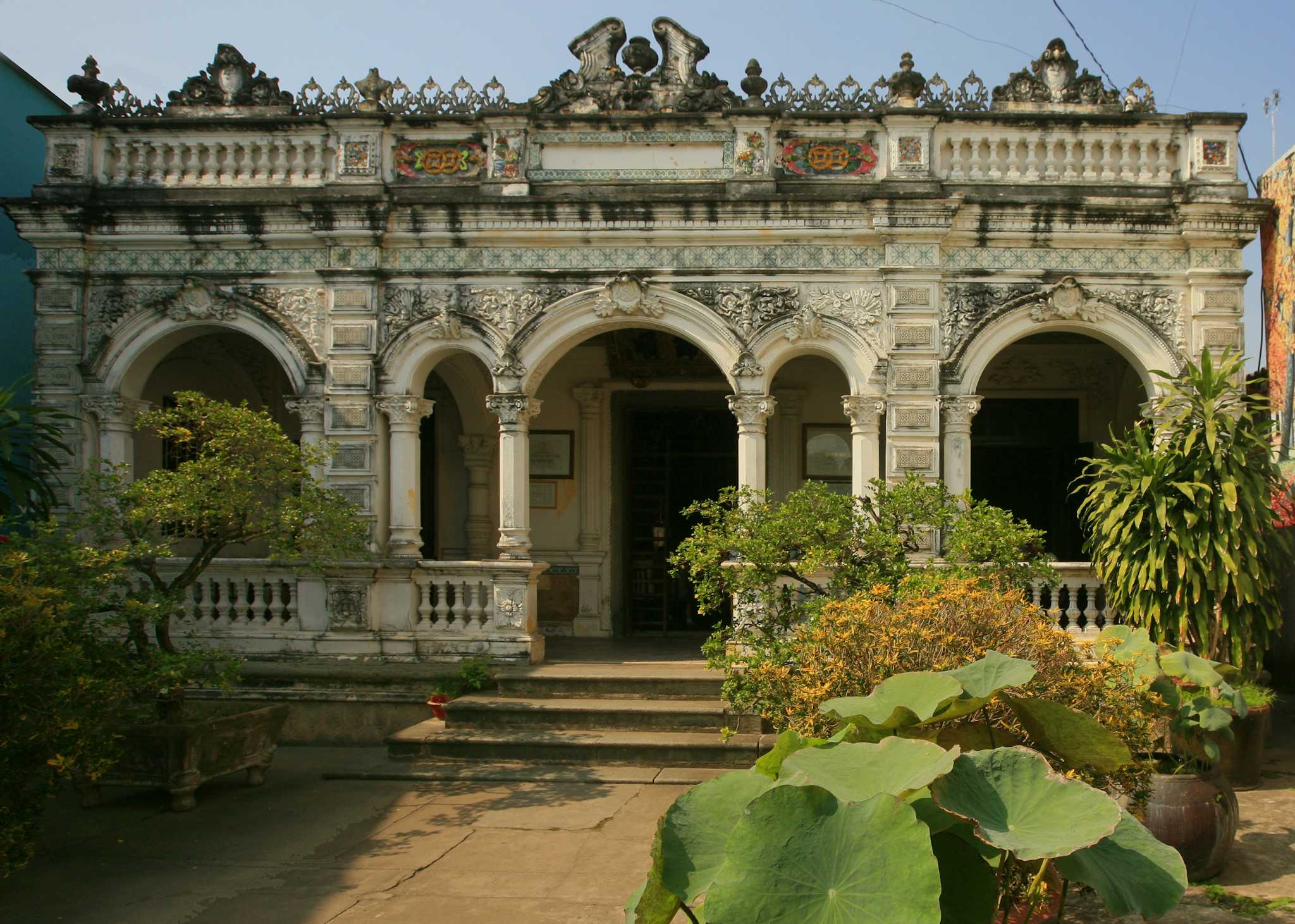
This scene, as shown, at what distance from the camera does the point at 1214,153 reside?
364 inches

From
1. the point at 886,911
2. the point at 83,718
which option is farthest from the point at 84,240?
the point at 886,911

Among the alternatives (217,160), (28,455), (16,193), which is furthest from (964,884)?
(16,193)

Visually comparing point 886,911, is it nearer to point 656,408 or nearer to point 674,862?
point 674,862

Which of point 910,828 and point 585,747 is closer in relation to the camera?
point 910,828

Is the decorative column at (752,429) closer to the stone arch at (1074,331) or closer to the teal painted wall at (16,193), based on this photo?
the stone arch at (1074,331)

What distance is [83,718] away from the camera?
544cm

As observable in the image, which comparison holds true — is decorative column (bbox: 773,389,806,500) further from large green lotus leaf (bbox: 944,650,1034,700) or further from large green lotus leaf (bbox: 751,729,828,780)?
large green lotus leaf (bbox: 751,729,828,780)

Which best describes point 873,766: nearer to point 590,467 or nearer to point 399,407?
point 399,407

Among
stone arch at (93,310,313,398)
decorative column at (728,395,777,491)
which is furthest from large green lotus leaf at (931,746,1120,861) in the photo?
stone arch at (93,310,313,398)

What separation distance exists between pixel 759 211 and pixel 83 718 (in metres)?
6.40

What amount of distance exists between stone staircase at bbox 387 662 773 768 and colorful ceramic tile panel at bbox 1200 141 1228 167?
6041mm

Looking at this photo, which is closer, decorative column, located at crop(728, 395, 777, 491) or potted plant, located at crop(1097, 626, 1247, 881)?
potted plant, located at crop(1097, 626, 1247, 881)

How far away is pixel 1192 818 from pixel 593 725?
4.27 meters

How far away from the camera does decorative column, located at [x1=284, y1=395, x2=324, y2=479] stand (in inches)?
377
